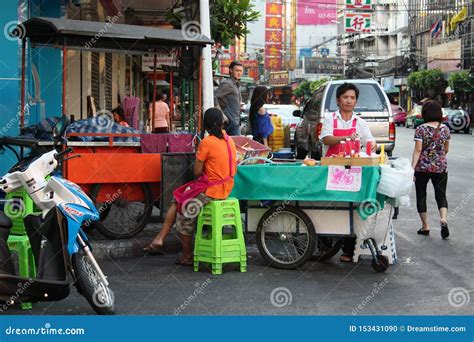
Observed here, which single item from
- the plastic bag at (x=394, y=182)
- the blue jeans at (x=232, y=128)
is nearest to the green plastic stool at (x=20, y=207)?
the plastic bag at (x=394, y=182)

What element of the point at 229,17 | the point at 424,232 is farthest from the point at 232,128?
the point at 229,17

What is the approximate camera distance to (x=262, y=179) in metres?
7.91

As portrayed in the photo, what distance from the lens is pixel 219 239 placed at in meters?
7.67

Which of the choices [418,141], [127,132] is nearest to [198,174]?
[127,132]

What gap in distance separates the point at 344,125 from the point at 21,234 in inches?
136

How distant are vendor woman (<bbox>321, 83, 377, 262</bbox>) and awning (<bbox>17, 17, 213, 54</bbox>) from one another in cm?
238

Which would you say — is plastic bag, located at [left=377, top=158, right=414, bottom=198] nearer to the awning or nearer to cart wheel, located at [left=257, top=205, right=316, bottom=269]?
cart wheel, located at [left=257, top=205, right=316, bottom=269]

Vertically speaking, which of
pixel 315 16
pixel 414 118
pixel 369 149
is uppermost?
pixel 315 16

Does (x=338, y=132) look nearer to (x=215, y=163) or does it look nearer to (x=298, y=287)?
(x=215, y=163)

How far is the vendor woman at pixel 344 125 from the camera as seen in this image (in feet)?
26.3

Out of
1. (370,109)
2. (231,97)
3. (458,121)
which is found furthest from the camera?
(458,121)

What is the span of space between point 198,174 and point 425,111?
11.6 ft

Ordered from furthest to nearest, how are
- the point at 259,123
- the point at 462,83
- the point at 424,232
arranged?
the point at 462,83 → the point at 259,123 → the point at 424,232

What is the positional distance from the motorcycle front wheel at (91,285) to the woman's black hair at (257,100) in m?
7.17
